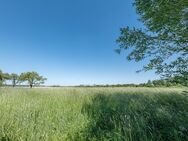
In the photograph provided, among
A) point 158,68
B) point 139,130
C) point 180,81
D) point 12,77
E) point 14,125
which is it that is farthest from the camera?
point 12,77

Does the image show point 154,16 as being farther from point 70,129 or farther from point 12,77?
point 12,77

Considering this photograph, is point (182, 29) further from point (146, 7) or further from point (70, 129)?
point (70, 129)

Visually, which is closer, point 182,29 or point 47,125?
point 47,125

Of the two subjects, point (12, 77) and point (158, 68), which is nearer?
point (158, 68)

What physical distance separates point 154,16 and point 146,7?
40 cm

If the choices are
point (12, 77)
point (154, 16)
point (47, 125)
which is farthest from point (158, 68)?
point (12, 77)

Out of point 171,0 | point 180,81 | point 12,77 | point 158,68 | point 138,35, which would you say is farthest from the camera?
point 12,77

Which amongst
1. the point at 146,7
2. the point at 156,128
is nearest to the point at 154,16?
the point at 146,7

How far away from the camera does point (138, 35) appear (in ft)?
20.2

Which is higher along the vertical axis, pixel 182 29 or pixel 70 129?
pixel 182 29

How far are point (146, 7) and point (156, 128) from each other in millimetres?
3756

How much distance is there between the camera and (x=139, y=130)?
3.49 meters

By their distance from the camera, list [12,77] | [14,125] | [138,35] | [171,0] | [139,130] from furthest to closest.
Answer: [12,77] → [138,35] → [171,0] → [14,125] → [139,130]

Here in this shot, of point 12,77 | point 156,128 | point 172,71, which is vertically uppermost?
point 12,77
